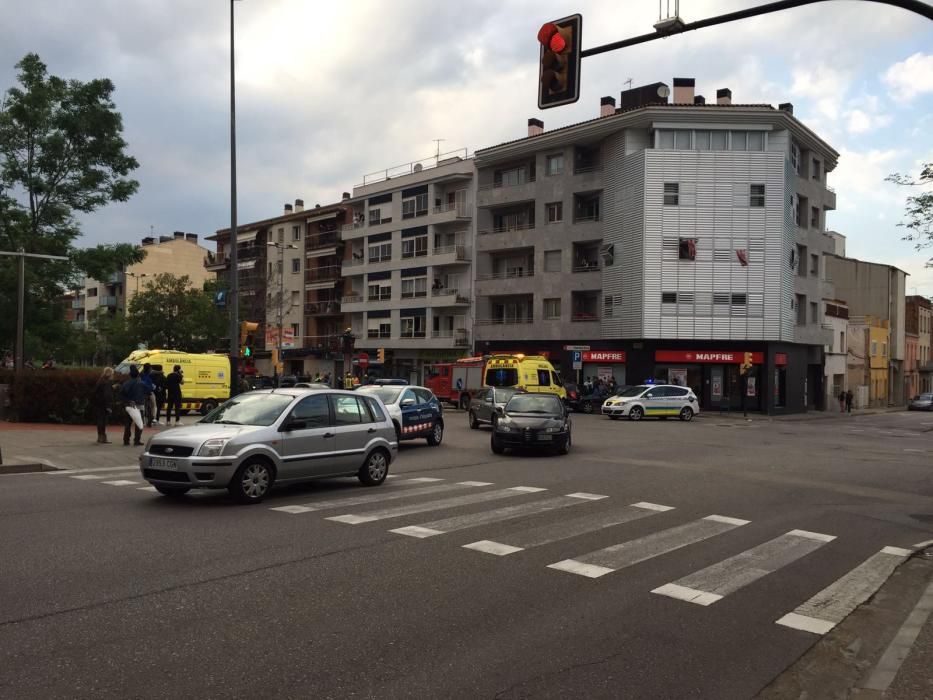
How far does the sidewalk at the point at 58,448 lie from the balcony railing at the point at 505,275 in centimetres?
3409

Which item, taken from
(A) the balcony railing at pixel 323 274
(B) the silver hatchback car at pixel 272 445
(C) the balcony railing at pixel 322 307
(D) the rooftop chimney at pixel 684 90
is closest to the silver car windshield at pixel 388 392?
(B) the silver hatchback car at pixel 272 445

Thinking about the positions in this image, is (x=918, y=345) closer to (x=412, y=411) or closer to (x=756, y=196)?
(x=756, y=196)

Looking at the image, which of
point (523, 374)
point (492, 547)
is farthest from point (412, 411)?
point (523, 374)

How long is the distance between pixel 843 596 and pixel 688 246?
1501 inches

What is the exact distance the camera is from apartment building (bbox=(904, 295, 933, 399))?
80.8 m

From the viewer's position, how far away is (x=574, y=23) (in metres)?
8.85

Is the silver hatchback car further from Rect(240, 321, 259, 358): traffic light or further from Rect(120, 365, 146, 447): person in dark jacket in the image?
Rect(240, 321, 259, 358): traffic light

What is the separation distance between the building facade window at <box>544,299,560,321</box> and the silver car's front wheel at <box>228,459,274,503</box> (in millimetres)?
39576

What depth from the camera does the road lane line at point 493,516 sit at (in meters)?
8.45

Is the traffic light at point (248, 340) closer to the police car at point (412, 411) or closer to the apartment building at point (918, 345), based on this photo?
the police car at point (412, 411)

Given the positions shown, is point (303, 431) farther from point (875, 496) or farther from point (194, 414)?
point (194, 414)

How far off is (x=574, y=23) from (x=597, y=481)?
7298 mm

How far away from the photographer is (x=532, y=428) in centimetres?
1684

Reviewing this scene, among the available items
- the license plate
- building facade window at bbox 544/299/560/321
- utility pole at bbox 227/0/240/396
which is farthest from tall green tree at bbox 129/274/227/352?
the license plate
